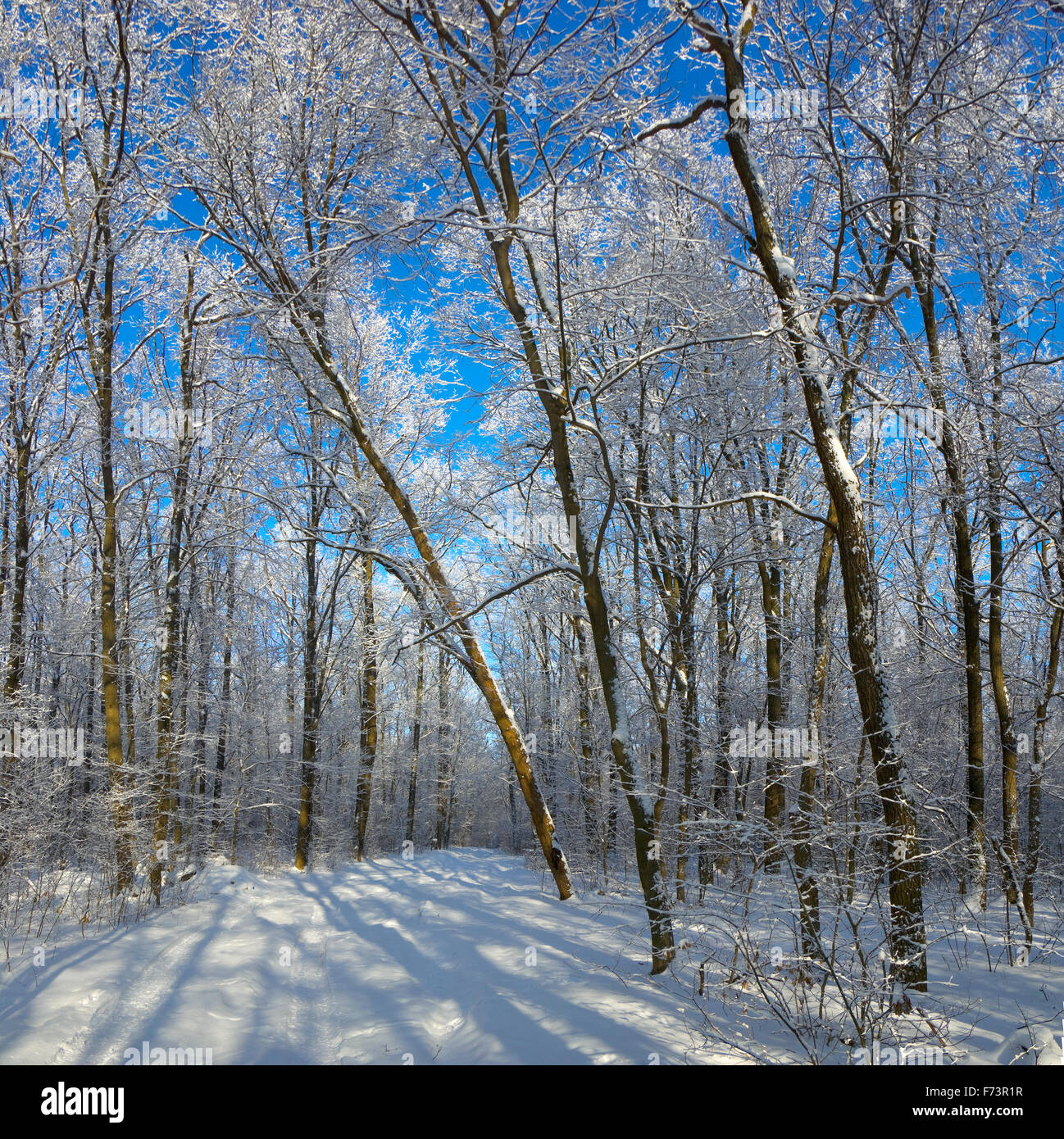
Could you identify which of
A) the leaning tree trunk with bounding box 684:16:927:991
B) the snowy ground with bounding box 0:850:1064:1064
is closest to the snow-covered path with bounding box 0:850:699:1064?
the snowy ground with bounding box 0:850:1064:1064

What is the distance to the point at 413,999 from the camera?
4.84m

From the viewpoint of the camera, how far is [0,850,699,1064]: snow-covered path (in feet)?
12.3

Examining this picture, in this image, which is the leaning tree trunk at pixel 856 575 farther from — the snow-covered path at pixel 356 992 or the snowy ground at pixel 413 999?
the snow-covered path at pixel 356 992

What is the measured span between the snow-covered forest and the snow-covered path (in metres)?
0.05

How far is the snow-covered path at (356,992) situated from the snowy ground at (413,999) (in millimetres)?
17

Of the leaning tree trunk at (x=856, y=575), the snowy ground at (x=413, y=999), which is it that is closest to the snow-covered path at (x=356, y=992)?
the snowy ground at (x=413, y=999)

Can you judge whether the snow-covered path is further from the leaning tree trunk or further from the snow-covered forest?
→ the leaning tree trunk

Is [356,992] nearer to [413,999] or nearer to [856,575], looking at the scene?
[413,999]

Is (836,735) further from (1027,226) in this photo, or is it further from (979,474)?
(1027,226)

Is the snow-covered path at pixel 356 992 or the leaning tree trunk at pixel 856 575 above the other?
the leaning tree trunk at pixel 856 575

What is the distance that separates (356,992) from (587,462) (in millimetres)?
6336

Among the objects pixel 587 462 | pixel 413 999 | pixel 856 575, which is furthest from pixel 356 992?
pixel 587 462

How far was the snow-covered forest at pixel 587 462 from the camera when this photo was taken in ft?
13.8
